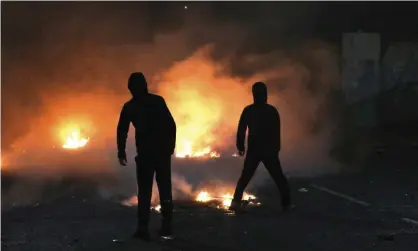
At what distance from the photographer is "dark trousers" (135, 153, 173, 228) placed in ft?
22.0

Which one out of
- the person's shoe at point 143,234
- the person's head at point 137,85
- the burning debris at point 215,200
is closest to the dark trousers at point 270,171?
the burning debris at point 215,200

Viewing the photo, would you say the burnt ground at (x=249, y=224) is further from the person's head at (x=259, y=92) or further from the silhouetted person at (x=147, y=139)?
the person's head at (x=259, y=92)

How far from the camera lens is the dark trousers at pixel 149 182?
6.71 meters

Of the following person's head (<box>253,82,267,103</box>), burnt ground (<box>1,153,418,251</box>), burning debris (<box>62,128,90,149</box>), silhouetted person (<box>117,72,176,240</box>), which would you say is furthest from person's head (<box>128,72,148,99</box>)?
burning debris (<box>62,128,90,149</box>)

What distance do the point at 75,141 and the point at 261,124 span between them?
1091 cm

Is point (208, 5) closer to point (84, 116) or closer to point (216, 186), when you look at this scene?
point (84, 116)

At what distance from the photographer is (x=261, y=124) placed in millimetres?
8484

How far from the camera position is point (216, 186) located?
36.4ft

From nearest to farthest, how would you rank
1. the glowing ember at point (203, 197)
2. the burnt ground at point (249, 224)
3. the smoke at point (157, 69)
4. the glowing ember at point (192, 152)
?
the burnt ground at point (249, 224), the glowing ember at point (203, 197), the glowing ember at point (192, 152), the smoke at point (157, 69)

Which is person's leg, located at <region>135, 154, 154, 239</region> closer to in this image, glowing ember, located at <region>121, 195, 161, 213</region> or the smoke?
glowing ember, located at <region>121, 195, 161, 213</region>

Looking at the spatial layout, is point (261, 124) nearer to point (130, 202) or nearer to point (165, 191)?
point (165, 191)

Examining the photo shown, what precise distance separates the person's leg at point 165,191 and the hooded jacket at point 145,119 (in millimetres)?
116

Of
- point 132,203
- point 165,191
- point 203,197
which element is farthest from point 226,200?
point 165,191

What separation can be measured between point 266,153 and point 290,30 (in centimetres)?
1050
